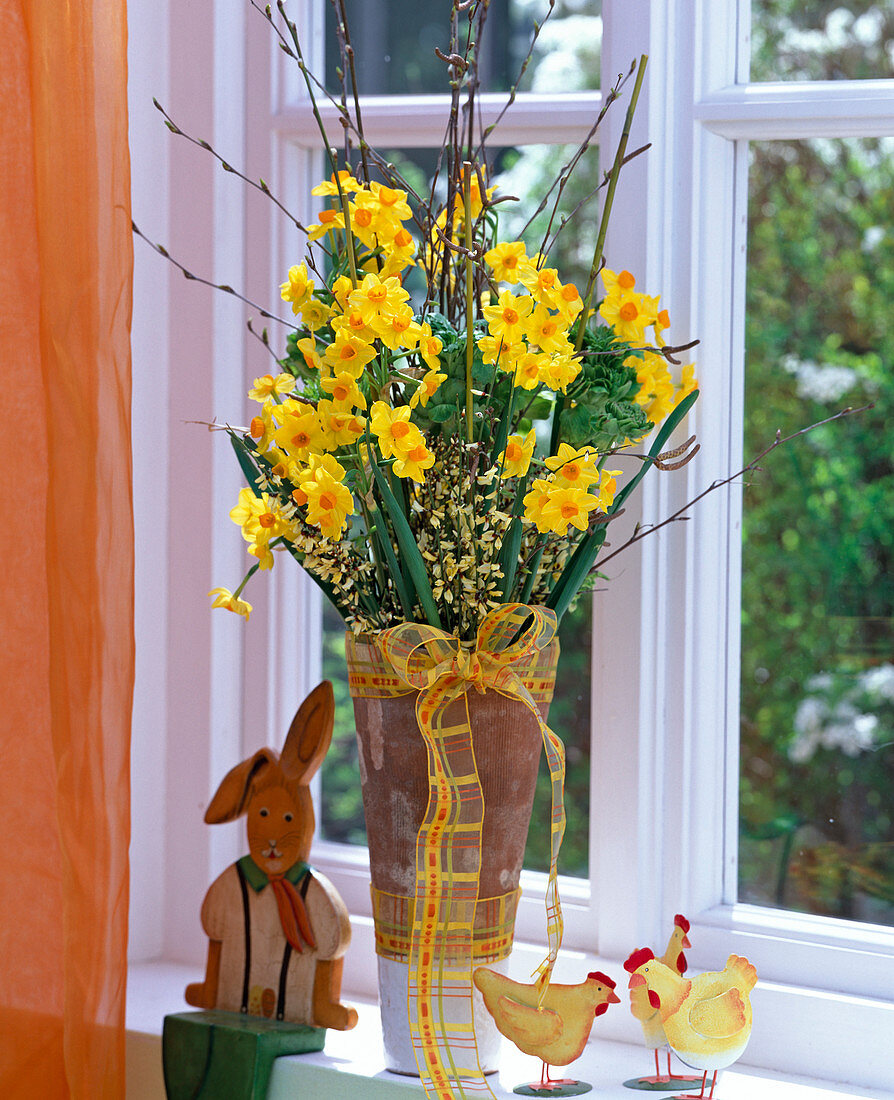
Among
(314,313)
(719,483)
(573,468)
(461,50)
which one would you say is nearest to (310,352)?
(314,313)

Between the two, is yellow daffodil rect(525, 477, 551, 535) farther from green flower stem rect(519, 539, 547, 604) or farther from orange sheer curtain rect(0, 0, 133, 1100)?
orange sheer curtain rect(0, 0, 133, 1100)

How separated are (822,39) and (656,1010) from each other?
0.92 meters

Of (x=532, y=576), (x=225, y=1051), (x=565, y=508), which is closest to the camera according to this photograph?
(x=565, y=508)

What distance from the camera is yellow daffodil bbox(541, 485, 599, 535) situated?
0.84 metres

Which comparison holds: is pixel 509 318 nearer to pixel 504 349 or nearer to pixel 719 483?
pixel 504 349

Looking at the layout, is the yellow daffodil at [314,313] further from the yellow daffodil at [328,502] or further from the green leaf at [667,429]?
the green leaf at [667,429]

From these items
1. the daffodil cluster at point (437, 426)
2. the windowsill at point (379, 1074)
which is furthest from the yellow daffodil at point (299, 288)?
the windowsill at point (379, 1074)

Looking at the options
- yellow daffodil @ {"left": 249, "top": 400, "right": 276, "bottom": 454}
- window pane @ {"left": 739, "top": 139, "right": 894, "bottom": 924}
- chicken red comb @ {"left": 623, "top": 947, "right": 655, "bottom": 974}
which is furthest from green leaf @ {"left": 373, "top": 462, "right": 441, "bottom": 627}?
window pane @ {"left": 739, "top": 139, "right": 894, "bottom": 924}

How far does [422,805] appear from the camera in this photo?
0.95m

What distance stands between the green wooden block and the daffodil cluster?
40 centimetres

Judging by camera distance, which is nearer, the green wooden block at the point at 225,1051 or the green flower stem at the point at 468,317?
the green flower stem at the point at 468,317

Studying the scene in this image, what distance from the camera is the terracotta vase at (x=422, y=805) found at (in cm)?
94

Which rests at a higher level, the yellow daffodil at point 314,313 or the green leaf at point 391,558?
the yellow daffodil at point 314,313

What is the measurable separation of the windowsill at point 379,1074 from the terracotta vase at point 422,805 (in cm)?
5
